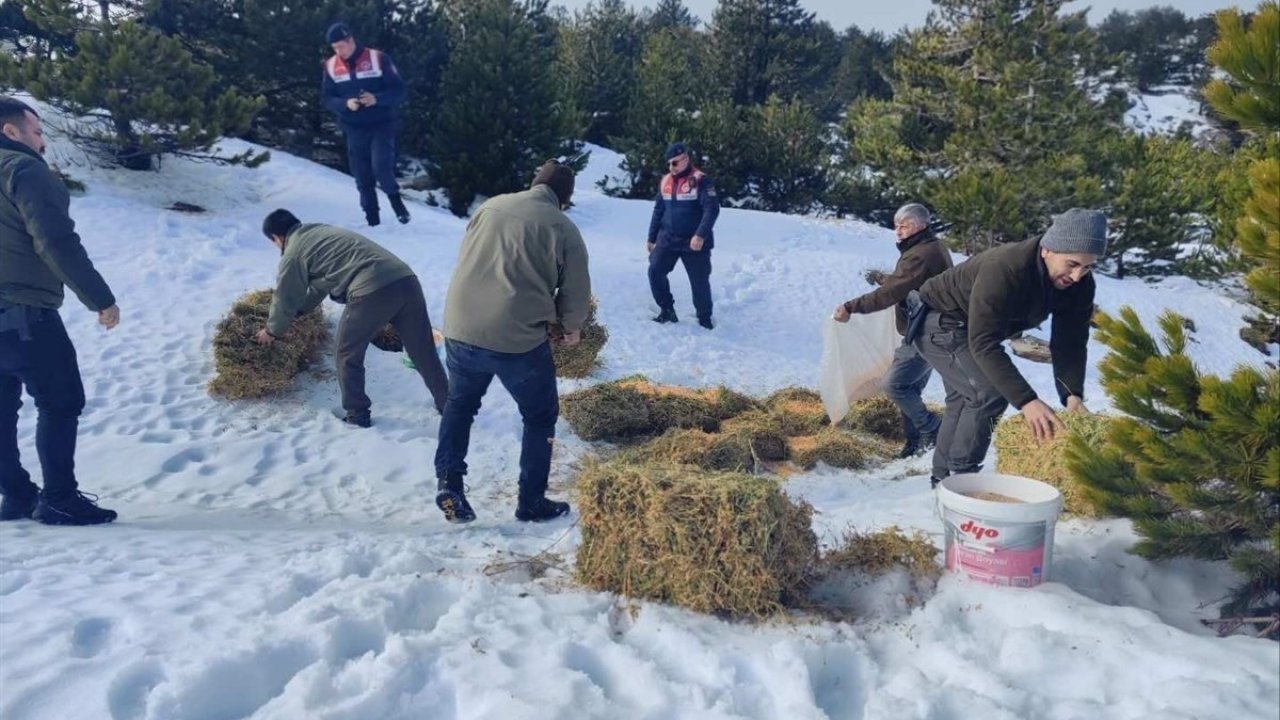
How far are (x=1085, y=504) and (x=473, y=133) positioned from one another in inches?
467

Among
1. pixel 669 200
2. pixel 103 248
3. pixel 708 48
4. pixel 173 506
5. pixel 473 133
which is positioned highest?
pixel 708 48

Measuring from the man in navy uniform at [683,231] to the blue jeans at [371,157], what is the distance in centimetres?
294

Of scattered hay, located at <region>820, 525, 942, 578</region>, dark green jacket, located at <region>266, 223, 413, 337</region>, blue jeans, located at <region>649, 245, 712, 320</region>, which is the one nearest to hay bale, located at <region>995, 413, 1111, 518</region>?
scattered hay, located at <region>820, 525, 942, 578</region>

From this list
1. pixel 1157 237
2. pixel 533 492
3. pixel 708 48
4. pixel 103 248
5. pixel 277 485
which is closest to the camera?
pixel 533 492

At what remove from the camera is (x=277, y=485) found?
5.00 metres

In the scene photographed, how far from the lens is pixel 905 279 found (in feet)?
16.6

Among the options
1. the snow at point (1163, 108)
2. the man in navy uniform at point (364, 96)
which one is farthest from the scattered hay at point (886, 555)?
the snow at point (1163, 108)

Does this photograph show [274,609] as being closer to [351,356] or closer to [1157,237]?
[351,356]

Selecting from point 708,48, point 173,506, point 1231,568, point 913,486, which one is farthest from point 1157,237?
point 173,506

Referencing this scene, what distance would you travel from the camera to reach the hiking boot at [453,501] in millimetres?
4355

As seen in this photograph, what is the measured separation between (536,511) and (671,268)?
4614mm

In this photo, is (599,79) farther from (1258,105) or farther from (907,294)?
(1258,105)

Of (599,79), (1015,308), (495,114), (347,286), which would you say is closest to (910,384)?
(1015,308)

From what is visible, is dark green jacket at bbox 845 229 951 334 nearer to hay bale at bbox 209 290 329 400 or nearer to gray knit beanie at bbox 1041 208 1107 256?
gray knit beanie at bbox 1041 208 1107 256
